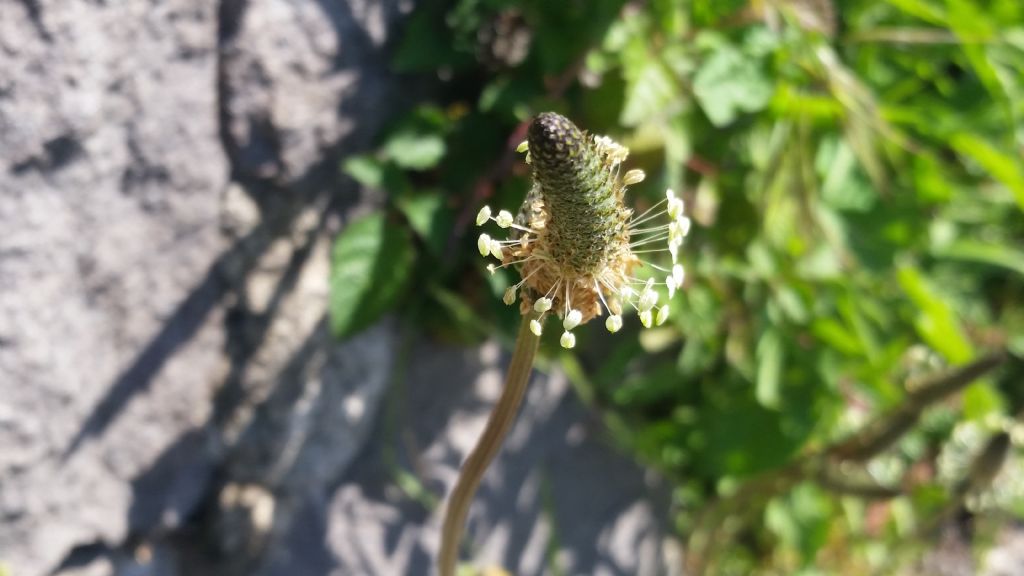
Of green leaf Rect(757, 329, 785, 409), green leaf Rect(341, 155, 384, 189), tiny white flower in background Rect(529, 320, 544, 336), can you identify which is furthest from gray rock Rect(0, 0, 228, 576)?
green leaf Rect(757, 329, 785, 409)

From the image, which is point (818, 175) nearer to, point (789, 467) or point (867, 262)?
point (867, 262)

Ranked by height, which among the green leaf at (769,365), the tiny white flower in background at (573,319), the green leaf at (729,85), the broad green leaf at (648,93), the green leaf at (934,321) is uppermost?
the tiny white flower in background at (573,319)

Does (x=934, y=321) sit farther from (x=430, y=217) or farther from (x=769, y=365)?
(x=430, y=217)

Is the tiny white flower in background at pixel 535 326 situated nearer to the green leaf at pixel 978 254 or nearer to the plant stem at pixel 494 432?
the plant stem at pixel 494 432

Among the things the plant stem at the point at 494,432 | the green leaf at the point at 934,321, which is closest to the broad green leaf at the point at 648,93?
the plant stem at the point at 494,432

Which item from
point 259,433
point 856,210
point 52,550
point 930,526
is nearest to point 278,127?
point 259,433

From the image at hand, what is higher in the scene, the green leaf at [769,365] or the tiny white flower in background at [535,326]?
the tiny white flower in background at [535,326]
